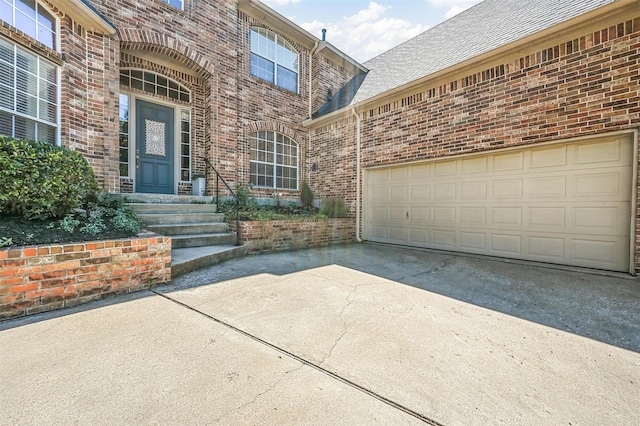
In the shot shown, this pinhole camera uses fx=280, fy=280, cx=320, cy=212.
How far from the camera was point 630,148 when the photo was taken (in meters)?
4.19

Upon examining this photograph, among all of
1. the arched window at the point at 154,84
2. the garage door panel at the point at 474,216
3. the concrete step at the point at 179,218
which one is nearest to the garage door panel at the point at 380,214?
the garage door panel at the point at 474,216

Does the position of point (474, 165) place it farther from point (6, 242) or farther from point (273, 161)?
point (6, 242)

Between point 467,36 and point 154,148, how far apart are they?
8.21m

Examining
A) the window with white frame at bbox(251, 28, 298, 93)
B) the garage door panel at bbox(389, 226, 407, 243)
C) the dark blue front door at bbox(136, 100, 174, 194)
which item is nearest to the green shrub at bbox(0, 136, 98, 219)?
the dark blue front door at bbox(136, 100, 174, 194)

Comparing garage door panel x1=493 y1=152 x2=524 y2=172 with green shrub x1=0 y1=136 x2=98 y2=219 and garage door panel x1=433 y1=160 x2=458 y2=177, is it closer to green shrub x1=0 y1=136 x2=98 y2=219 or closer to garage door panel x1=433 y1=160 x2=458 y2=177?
garage door panel x1=433 y1=160 x2=458 y2=177

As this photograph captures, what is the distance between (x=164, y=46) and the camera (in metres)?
6.21

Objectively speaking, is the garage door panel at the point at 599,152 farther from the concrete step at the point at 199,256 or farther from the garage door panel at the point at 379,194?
the concrete step at the point at 199,256

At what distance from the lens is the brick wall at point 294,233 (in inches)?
221

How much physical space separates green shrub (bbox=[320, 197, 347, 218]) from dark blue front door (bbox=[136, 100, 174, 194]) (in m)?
4.05

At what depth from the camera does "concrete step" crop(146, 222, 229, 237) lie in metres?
4.87

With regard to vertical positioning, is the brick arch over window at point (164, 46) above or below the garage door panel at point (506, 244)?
above

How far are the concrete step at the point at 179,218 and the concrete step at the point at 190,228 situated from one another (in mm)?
154

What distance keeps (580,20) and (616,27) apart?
48cm

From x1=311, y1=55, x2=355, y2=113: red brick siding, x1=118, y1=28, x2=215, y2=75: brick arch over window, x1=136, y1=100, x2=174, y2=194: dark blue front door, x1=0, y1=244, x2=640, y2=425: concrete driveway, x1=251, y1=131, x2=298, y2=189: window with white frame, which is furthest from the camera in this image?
x1=311, y1=55, x2=355, y2=113: red brick siding
